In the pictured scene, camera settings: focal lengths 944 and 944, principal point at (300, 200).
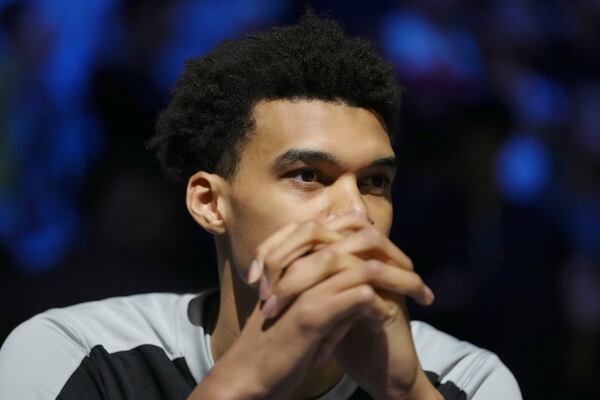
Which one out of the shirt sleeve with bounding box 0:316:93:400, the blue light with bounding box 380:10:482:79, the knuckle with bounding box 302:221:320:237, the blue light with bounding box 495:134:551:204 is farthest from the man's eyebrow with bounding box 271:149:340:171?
the blue light with bounding box 495:134:551:204

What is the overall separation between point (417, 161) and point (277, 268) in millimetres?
2460

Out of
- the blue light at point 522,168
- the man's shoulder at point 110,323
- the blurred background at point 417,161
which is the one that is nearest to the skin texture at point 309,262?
the man's shoulder at point 110,323

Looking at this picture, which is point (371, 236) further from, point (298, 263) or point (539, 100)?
point (539, 100)

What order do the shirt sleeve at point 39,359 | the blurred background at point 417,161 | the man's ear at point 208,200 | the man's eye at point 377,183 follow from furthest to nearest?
the blurred background at point 417,161
the man's ear at point 208,200
the man's eye at point 377,183
the shirt sleeve at point 39,359

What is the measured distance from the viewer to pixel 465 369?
2.58 m

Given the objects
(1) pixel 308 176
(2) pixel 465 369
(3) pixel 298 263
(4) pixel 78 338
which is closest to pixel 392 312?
(3) pixel 298 263

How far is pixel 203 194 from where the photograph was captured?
2.57 metres

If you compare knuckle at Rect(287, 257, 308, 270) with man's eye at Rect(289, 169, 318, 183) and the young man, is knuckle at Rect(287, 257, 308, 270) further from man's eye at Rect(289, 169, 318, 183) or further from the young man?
man's eye at Rect(289, 169, 318, 183)

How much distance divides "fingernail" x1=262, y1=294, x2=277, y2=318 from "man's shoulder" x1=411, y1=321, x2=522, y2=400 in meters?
0.81

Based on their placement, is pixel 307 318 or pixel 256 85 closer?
pixel 307 318

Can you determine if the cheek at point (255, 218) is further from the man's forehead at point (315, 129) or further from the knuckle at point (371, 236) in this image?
the knuckle at point (371, 236)

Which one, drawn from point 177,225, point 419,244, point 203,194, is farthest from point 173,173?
point 419,244

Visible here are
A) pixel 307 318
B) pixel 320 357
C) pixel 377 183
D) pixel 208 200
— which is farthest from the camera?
pixel 208 200

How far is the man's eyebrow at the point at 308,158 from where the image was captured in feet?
7.55
